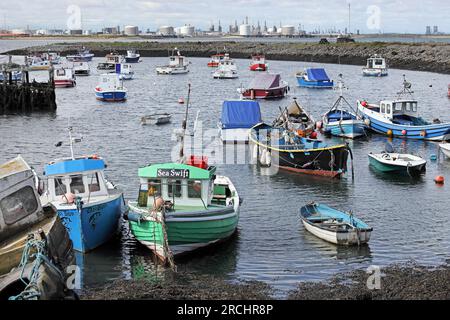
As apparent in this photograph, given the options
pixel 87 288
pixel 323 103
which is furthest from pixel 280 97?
pixel 87 288

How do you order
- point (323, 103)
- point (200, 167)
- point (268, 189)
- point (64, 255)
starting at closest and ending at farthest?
point (64, 255) < point (200, 167) < point (268, 189) < point (323, 103)

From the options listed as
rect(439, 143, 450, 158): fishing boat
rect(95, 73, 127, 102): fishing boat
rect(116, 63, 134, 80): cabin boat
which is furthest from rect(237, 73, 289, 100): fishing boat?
rect(439, 143, 450, 158): fishing boat

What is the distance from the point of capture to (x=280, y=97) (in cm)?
7394

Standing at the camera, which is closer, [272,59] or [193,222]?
[193,222]

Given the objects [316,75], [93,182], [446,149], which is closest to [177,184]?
[93,182]

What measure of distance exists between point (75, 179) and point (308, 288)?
913 cm

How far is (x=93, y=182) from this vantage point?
24.2m

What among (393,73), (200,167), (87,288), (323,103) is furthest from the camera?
(393,73)

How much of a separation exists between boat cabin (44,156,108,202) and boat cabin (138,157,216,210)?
5.74 feet

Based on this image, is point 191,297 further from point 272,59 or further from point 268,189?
point 272,59

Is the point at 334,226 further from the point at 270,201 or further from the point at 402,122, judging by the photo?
the point at 402,122

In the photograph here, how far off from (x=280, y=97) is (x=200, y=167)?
1983 inches

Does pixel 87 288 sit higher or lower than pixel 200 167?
lower
